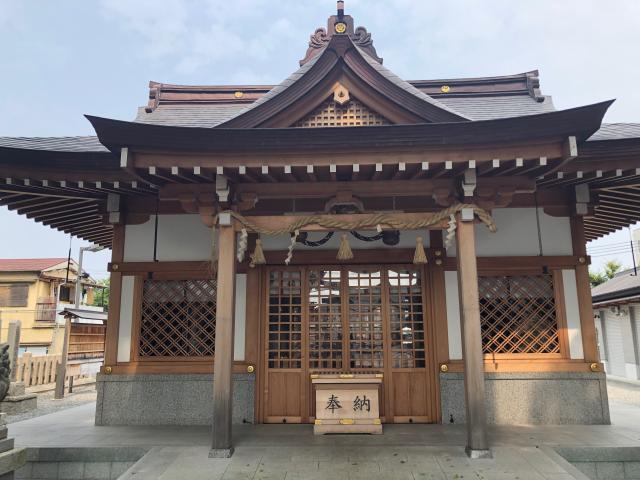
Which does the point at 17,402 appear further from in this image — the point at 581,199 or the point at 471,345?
the point at 581,199

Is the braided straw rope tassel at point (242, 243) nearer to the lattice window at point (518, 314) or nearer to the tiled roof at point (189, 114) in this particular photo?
the tiled roof at point (189, 114)

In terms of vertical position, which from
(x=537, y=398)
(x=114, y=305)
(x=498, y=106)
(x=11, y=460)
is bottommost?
(x=11, y=460)

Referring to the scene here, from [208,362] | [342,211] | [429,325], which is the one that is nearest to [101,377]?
[208,362]

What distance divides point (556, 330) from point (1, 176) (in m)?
8.28

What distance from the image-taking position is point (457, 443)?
17.7ft

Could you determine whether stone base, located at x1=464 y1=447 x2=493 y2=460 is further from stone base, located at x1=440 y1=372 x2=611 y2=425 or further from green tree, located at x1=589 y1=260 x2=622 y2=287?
green tree, located at x1=589 y1=260 x2=622 y2=287

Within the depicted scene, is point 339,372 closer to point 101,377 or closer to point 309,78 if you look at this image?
point 101,377

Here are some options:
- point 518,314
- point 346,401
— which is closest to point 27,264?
point 346,401

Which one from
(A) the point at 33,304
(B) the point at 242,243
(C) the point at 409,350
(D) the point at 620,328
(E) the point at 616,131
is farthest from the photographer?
(A) the point at 33,304

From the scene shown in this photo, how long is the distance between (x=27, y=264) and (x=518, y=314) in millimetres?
30072

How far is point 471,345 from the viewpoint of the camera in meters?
5.11

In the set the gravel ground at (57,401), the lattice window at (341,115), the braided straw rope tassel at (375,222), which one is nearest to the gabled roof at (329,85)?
the lattice window at (341,115)

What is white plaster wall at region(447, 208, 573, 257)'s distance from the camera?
6.90 m

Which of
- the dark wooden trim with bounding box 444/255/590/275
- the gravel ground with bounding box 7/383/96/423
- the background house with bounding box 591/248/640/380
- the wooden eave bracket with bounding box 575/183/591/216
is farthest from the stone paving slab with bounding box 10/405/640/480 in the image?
the background house with bounding box 591/248/640/380
